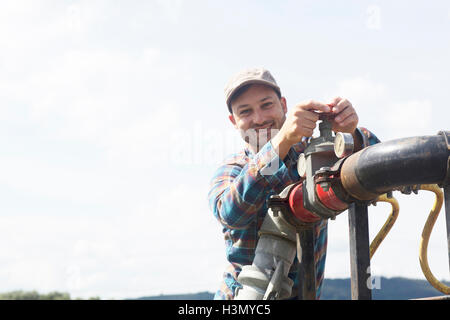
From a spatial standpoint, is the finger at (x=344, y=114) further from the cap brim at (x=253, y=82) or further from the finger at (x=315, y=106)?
the cap brim at (x=253, y=82)

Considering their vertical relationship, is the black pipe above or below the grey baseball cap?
below

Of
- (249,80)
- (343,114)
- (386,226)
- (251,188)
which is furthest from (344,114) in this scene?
(249,80)

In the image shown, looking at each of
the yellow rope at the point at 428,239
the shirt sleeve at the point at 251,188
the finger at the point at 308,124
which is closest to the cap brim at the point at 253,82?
the shirt sleeve at the point at 251,188

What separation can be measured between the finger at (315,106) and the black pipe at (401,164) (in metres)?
0.50

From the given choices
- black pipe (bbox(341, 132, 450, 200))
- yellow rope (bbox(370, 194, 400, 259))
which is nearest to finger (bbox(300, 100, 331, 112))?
black pipe (bbox(341, 132, 450, 200))

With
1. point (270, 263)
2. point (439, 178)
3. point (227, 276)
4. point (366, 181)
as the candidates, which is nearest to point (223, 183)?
point (227, 276)

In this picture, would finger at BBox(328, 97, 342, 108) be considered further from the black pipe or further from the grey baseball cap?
the grey baseball cap

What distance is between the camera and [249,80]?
371cm

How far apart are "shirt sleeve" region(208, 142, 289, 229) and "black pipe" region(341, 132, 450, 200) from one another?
809mm

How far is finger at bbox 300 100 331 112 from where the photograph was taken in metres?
2.48

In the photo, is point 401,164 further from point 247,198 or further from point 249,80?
point 249,80

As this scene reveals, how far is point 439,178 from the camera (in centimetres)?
184
